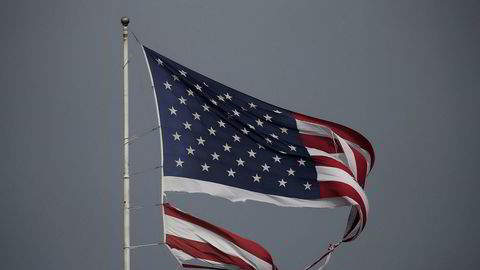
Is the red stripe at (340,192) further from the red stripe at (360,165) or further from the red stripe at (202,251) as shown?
the red stripe at (202,251)

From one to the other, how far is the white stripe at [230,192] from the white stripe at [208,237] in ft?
1.16

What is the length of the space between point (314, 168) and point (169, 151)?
1723 millimetres

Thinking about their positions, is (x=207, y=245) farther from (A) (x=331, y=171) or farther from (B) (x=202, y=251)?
(A) (x=331, y=171)

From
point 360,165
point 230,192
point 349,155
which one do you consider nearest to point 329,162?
point 349,155

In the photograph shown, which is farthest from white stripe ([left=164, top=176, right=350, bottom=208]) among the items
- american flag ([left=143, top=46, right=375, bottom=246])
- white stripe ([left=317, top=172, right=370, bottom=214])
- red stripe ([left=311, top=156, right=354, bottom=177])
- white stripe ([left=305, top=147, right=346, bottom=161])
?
white stripe ([left=305, top=147, right=346, bottom=161])

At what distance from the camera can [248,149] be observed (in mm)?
12344

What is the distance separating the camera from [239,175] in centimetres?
1223

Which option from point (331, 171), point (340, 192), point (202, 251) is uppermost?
point (331, 171)

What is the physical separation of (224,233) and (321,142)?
5.38 ft

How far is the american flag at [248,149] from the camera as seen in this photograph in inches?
468

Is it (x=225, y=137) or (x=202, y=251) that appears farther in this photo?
(x=225, y=137)

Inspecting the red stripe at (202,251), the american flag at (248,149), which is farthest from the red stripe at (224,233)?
the american flag at (248,149)

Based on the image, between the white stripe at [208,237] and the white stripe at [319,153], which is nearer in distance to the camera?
the white stripe at [208,237]

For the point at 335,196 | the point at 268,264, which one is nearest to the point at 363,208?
the point at 335,196
